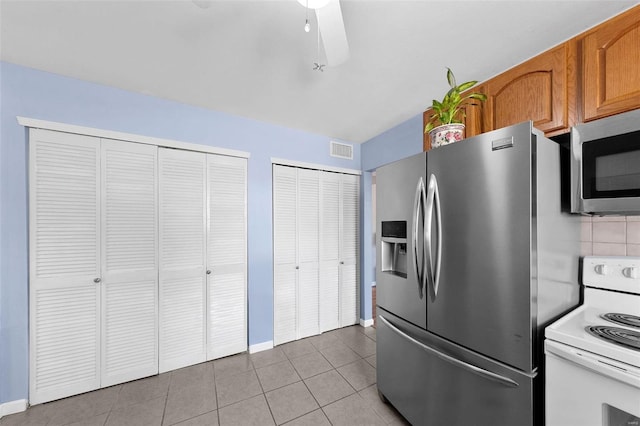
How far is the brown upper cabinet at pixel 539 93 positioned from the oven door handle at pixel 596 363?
110 centimetres

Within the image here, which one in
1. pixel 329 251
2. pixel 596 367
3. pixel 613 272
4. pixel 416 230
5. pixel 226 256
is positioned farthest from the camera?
pixel 329 251

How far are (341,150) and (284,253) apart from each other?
1525 mm

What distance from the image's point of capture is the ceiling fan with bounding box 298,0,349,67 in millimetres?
907

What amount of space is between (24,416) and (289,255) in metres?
2.25

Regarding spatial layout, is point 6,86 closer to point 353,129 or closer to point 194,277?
point 194,277

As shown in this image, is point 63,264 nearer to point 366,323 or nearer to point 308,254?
point 308,254

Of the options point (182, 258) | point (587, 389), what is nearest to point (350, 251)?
point (182, 258)

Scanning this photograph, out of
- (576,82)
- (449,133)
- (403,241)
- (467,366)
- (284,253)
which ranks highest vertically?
(576,82)

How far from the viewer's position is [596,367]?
88cm

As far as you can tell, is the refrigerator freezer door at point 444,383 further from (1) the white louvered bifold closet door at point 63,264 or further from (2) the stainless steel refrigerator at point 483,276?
(1) the white louvered bifold closet door at point 63,264

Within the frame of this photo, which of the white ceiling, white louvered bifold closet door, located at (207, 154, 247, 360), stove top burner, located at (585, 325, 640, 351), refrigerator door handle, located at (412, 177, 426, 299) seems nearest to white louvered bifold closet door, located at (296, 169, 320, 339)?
white louvered bifold closet door, located at (207, 154, 247, 360)

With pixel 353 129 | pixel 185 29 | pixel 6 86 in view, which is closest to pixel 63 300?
pixel 6 86

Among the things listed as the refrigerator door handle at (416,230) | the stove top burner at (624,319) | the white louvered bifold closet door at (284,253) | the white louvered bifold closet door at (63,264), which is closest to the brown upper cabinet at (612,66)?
the refrigerator door handle at (416,230)

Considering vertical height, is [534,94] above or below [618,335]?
above
